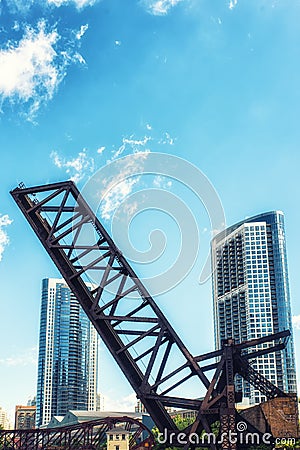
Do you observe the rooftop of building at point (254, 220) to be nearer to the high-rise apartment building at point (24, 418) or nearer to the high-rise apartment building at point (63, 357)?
A: the high-rise apartment building at point (63, 357)

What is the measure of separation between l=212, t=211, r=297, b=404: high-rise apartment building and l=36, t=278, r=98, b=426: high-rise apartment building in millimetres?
39697

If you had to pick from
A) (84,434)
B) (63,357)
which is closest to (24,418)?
(63,357)

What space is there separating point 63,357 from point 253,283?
52.6 metres

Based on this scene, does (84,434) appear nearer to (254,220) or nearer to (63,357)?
(254,220)

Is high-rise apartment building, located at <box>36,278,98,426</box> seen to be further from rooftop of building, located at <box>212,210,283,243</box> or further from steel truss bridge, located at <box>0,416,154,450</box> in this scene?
steel truss bridge, located at <box>0,416,154,450</box>

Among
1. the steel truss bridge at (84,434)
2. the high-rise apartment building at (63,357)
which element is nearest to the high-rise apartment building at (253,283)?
the high-rise apartment building at (63,357)

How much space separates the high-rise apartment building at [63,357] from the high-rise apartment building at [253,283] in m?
39.7

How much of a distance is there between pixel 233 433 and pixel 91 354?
122888 mm

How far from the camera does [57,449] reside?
50.3 m

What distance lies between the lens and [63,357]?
135m

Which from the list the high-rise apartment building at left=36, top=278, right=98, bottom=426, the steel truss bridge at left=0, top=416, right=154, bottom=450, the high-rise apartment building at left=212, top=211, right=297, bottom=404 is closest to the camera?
the steel truss bridge at left=0, top=416, right=154, bottom=450

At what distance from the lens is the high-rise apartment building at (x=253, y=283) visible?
105250mm

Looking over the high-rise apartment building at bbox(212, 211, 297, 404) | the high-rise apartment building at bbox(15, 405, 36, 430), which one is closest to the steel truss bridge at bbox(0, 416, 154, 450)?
the high-rise apartment building at bbox(212, 211, 297, 404)

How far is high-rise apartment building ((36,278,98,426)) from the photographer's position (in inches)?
5226
